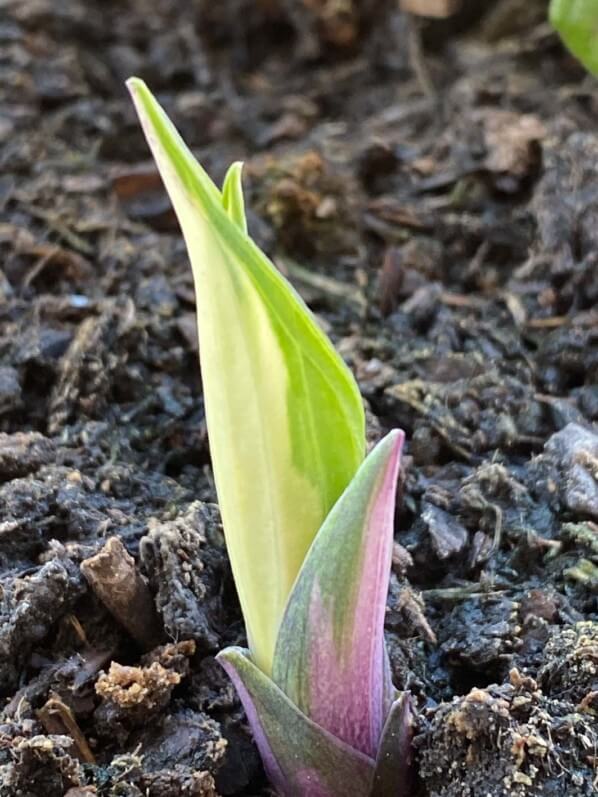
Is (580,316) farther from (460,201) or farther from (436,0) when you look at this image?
(436,0)

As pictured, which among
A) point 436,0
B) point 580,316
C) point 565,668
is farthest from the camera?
point 436,0

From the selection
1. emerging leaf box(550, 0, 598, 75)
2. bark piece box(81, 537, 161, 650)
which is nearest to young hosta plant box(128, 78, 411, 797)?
bark piece box(81, 537, 161, 650)

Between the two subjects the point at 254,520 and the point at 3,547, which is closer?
the point at 254,520

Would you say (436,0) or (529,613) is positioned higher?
(436,0)

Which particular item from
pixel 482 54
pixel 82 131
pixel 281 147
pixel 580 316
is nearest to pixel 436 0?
pixel 482 54

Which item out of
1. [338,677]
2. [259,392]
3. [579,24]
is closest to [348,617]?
[338,677]

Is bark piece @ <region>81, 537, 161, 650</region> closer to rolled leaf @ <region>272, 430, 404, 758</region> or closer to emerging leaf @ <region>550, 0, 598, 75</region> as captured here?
rolled leaf @ <region>272, 430, 404, 758</region>
